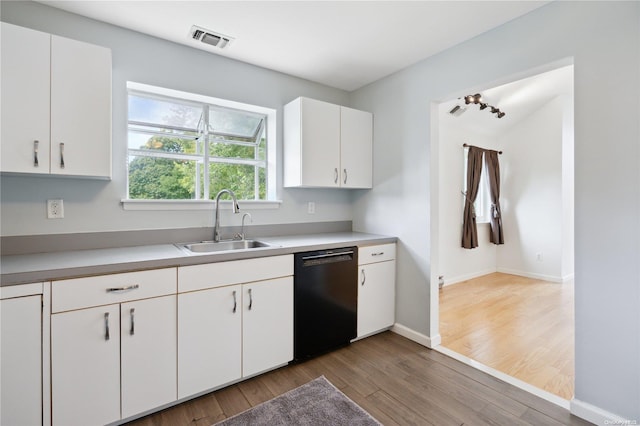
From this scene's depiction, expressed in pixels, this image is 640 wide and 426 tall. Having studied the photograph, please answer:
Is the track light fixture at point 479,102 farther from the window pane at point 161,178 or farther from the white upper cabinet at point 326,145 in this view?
the window pane at point 161,178

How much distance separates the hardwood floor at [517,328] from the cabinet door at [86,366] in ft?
8.18

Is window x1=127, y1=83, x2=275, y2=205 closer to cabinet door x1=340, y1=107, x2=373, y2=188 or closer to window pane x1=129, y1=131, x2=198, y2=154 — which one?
window pane x1=129, y1=131, x2=198, y2=154

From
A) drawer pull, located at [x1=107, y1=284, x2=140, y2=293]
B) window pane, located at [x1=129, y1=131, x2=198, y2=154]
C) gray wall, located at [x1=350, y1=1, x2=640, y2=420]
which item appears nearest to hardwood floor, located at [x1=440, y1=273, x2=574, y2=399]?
gray wall, located at [x1=350, y1=1, x2=640, y2=420]

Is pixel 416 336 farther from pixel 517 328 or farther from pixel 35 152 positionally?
pixel 35 152

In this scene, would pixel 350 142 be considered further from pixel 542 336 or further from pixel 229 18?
pixel 542 336

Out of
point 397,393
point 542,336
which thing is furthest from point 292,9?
point 542,336

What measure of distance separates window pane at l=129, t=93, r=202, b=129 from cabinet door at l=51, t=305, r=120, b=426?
1.54 meters

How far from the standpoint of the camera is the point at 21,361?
4.54 ft

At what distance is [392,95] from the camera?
115 inches

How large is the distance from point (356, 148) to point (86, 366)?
2.61 meters

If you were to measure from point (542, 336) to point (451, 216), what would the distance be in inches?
83.9

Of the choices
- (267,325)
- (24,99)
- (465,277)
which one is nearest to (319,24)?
(24,99)

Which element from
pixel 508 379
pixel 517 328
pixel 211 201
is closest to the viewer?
pixel 508 379

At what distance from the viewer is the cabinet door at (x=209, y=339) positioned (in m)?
1.79
